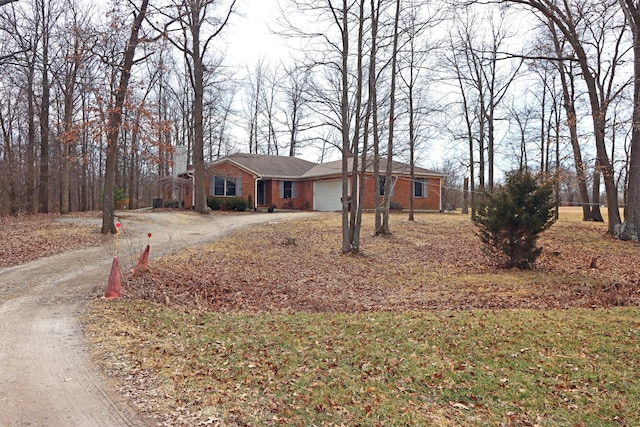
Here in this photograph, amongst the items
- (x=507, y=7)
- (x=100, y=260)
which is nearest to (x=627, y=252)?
(x=507, y=7)

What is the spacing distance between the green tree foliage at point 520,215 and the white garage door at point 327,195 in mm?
17860

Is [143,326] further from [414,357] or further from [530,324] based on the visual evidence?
[530,324]

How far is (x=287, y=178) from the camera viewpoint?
31.4m

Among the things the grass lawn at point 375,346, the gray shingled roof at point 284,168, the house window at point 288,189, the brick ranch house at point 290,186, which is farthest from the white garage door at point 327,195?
the grass lawn at point 375,346

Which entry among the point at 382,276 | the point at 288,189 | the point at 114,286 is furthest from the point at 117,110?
the point at 288,189

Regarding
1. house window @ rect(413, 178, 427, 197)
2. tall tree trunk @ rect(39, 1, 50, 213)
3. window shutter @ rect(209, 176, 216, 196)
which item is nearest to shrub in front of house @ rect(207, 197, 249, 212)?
window shutter @ rect(209, 176, 216, 196)

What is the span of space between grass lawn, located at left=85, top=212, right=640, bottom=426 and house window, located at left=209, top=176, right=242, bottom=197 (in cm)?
1948

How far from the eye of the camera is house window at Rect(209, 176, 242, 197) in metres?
30.5

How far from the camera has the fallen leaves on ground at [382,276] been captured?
8.43 meters

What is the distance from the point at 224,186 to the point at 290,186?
4.46 metres

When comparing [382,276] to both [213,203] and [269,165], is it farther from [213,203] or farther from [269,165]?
[269,165]

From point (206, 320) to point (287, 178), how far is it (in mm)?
24889

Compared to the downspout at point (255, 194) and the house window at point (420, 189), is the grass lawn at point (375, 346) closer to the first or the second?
the downspout at point (255, 194)

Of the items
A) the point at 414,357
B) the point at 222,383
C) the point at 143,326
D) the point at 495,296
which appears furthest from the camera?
the point at 495,296
